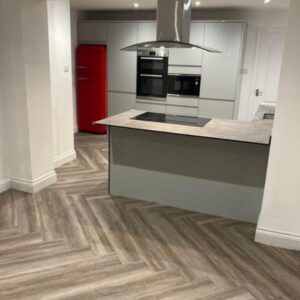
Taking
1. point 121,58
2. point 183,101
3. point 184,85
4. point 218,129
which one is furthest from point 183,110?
point 218,129

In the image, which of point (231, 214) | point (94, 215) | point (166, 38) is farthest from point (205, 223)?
point (166, 38)

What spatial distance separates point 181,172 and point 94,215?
0.98 metres

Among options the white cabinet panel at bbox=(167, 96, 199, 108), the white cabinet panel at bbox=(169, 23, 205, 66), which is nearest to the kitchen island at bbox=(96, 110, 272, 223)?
the white cabinet panel at bbox=(167, 96, 199, 108)

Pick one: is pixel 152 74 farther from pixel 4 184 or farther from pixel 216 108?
pixel 4 184

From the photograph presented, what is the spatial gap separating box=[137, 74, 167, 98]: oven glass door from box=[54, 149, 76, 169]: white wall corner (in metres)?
1.87

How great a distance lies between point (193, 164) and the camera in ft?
10.9

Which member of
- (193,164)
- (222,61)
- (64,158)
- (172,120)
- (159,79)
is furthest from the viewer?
(159,79)

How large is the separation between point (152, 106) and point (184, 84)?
2.38 feet

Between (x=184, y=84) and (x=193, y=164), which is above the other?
(x=184, y=84)

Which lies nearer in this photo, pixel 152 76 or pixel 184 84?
pixel 184 84

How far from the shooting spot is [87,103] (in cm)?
625

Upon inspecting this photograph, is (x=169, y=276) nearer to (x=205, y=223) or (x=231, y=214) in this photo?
(x=205, y=223)

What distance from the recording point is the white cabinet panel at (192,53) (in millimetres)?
5340

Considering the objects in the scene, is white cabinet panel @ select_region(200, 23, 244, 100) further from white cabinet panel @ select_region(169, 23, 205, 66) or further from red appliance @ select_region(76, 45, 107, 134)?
red appliance @ select_region(76, 45, 107, 134)
